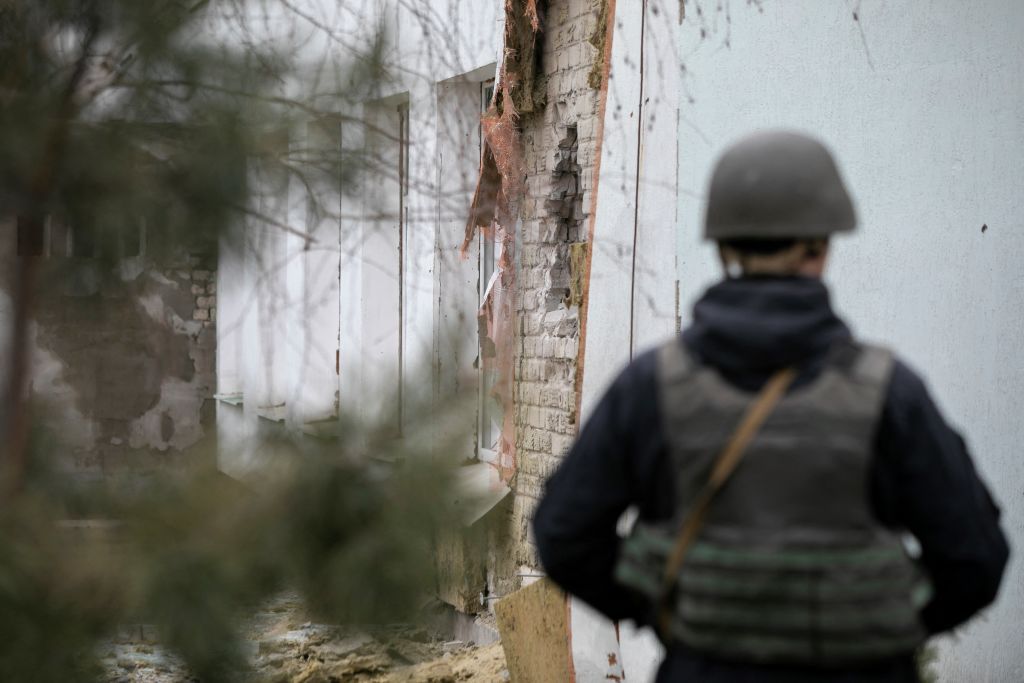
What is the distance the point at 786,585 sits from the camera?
1487mm

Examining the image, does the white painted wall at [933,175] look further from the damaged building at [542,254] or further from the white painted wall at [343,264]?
the white painted wall at [343,264]

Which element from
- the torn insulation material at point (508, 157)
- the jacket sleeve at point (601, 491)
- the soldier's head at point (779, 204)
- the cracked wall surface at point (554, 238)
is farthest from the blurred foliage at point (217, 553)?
the torn insulation material at point (508, 157)

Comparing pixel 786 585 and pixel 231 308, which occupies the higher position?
pixel 231 308

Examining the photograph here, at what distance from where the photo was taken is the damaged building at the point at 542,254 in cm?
140

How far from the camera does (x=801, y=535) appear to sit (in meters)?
1.48

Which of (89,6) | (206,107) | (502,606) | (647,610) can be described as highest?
(89,6)

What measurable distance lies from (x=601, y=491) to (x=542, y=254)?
12.4 feet

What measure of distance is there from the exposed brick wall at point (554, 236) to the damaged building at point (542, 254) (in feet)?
0.05

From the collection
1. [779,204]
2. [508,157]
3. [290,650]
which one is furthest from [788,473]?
[508,157]

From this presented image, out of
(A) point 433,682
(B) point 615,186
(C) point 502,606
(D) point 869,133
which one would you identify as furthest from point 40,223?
(C) point 502,606

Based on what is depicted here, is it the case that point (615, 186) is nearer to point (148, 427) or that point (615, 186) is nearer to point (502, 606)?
point (502, 606)

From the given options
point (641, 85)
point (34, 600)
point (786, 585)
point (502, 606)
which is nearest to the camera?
point (34, 600)

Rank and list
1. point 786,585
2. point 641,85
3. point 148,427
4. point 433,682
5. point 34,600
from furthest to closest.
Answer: point 641,85, point 433,682, point 786,585, point 148,427, point 34,600

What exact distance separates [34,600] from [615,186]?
339cm
